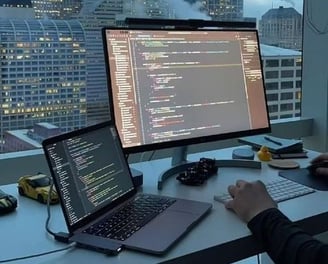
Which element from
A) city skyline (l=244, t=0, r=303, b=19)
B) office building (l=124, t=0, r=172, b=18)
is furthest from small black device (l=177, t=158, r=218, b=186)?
city skyline (l=244, t=0, r=303, b=19)

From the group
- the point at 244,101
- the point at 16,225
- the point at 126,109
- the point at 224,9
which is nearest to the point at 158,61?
the point at 126,109

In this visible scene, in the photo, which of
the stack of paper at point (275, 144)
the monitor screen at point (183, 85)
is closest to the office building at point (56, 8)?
the monitor screen at point (183, 85)

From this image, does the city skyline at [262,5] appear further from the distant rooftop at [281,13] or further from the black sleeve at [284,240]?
the black sleeve at [284,240]

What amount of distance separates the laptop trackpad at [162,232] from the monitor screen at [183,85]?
13.1 inches

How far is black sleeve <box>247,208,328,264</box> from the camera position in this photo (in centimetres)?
108

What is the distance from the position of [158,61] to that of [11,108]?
720mm

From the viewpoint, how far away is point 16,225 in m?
1.28

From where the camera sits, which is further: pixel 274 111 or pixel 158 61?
pixel 274 111

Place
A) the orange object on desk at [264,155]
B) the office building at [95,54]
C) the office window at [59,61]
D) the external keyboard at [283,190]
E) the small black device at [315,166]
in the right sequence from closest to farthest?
the external keyboard at [283,190] < the small black device at [315,166] < the orange object on desk at [264,155] < the office window at [59,61] < the office building at [95,54]

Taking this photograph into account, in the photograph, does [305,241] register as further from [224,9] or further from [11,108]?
[224,9]

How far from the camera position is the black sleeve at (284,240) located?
42.5 inches

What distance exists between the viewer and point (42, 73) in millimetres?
2076

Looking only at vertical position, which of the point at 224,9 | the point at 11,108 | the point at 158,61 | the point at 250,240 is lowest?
the point at 250,240

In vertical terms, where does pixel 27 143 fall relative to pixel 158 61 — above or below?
below
